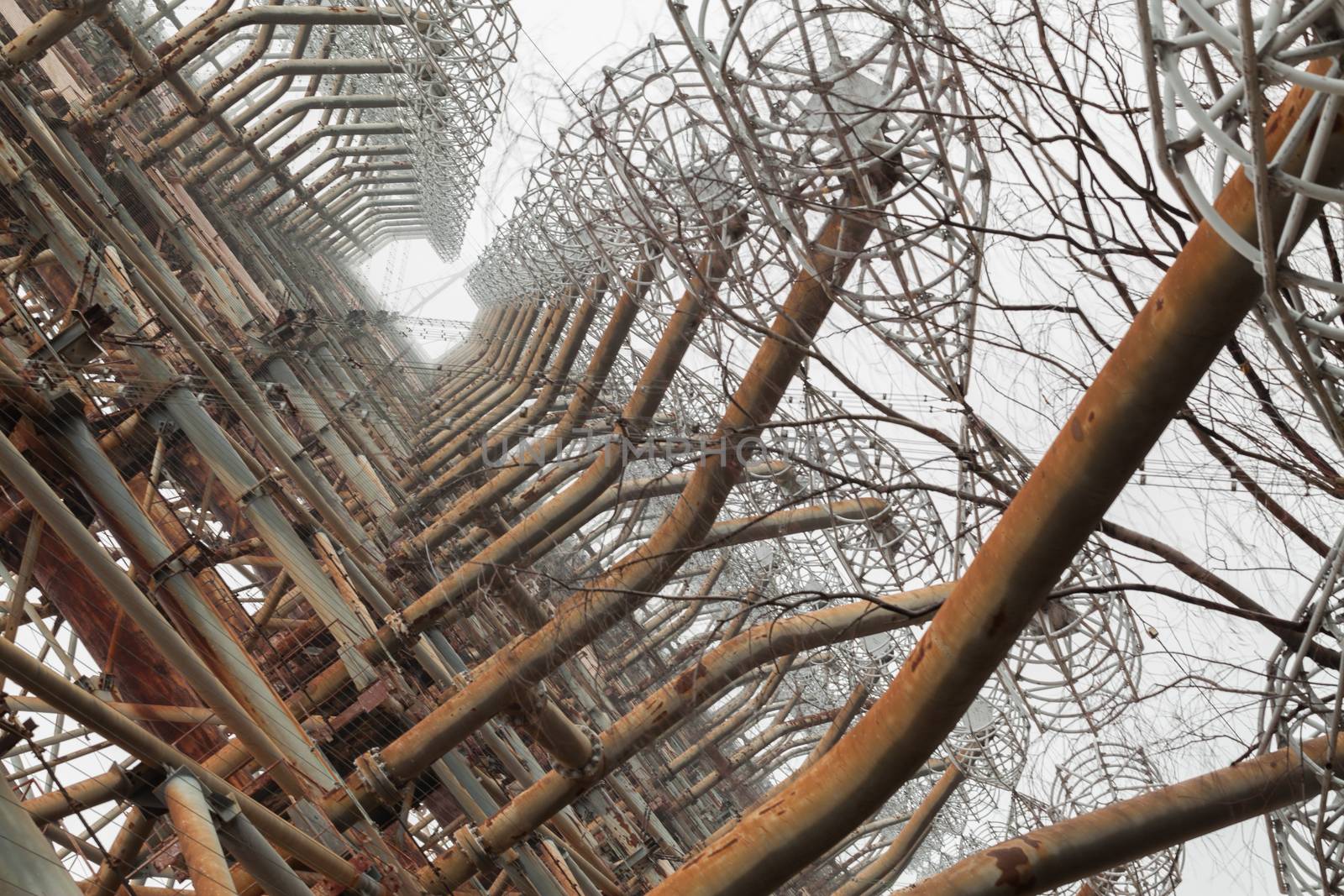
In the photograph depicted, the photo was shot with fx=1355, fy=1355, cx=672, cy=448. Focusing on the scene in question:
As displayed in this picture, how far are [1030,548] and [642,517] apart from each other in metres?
3.95

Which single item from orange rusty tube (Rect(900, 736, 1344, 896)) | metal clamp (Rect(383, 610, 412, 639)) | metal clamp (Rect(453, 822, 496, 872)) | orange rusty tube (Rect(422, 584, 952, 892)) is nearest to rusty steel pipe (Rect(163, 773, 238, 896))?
orange rusty tube (Rect(900, 736, 1344, 896))

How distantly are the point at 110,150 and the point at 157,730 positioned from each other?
7.71 meters

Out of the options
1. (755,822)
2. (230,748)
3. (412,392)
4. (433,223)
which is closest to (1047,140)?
(755,822)

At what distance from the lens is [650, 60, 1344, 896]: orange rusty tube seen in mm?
2725

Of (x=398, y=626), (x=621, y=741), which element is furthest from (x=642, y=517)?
(x=398, y=626)

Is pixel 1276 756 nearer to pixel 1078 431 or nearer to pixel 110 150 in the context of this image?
pixel 1078 431

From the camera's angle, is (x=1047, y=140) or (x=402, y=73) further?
(x=402, y=73)

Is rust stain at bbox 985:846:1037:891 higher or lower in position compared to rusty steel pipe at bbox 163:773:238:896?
lower

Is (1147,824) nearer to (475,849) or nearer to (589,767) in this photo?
(589,767)

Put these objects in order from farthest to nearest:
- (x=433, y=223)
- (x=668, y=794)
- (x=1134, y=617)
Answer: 1. (x=433, y=223)
2. (x=668, y=794)
3. (x=1134, y=617)

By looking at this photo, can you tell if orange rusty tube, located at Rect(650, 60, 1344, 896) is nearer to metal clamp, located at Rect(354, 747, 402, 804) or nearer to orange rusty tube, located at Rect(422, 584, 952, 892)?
orange rusty tube, located at Rect(422, 584, 952, 892)

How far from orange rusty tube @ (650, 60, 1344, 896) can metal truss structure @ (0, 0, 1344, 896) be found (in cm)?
1

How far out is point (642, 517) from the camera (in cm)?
708

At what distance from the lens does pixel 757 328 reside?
4.95m
